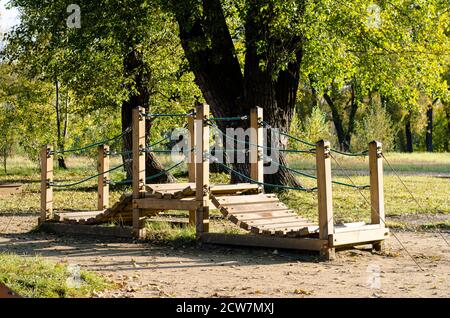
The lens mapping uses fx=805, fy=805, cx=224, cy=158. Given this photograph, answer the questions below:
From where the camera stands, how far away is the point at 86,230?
13609 millimetres

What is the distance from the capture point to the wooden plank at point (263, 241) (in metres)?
10.6

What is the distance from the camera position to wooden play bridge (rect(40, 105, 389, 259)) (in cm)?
1057

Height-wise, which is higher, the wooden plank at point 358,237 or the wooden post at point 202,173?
the wooden post at point 202,173

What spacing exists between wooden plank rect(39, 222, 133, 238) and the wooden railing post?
7.42 ft

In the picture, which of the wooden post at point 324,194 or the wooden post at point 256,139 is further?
the wooden post at point 256,139

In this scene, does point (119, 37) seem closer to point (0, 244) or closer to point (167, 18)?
point (167, 18)

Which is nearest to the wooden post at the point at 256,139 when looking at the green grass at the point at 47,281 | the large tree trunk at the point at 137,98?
the green grass at the point at 47,281

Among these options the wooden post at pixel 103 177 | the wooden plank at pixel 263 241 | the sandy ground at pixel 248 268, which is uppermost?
the wooden post at pixel 103 177

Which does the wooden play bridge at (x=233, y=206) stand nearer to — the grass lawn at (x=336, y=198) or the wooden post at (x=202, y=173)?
the wooden post at (x=202, y=173)

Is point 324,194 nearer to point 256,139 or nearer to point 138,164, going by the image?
point 256,139

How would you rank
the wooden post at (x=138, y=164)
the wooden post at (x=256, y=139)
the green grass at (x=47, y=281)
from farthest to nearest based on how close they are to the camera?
the wooden post at (x=138, y=164) → the wooden post at (x=256, y=139) → the green grass at (x=47, y=281)

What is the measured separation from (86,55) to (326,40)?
6.75 metres

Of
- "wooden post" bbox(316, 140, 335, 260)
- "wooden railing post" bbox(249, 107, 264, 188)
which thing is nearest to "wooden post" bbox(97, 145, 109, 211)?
"wooden railing post" bbox(249, 107, 264, 188)

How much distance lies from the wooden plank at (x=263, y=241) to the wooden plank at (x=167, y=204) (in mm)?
512
